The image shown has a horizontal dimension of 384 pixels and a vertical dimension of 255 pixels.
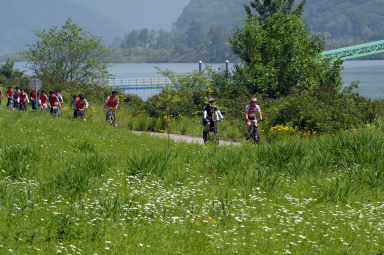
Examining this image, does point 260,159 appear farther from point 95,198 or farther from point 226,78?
point 226,78

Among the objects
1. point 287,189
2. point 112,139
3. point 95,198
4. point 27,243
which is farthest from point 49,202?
point 112,139

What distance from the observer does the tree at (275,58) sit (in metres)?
29.2

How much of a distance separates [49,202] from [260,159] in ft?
15.9

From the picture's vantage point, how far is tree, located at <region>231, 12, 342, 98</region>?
95.9 ft

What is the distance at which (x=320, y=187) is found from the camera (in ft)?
24.9

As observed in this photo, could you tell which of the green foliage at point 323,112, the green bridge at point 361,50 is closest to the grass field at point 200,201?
the green foliage at point 323,112

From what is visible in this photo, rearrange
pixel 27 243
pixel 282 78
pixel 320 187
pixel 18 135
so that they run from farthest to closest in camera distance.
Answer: pixel 282 78 < pixel 18 135 < pixel 320 187 < pixel 27 243

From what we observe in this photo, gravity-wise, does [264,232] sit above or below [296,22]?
below

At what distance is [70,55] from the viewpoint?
46.5 meters

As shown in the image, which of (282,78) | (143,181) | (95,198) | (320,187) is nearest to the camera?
(95,198)

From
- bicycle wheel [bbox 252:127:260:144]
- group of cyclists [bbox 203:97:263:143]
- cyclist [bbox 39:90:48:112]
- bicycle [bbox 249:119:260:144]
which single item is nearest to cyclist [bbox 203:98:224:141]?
group of cyclists [bbox 203:97:263:143]

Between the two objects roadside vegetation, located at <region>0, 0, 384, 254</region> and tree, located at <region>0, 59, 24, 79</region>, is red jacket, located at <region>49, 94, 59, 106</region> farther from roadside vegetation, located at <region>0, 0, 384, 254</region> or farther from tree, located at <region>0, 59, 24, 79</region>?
tree, located at <region>0, 59, 24, 79</region>

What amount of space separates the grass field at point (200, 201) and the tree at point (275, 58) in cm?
1866

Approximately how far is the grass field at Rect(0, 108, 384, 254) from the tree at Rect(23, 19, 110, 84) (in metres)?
35.9
